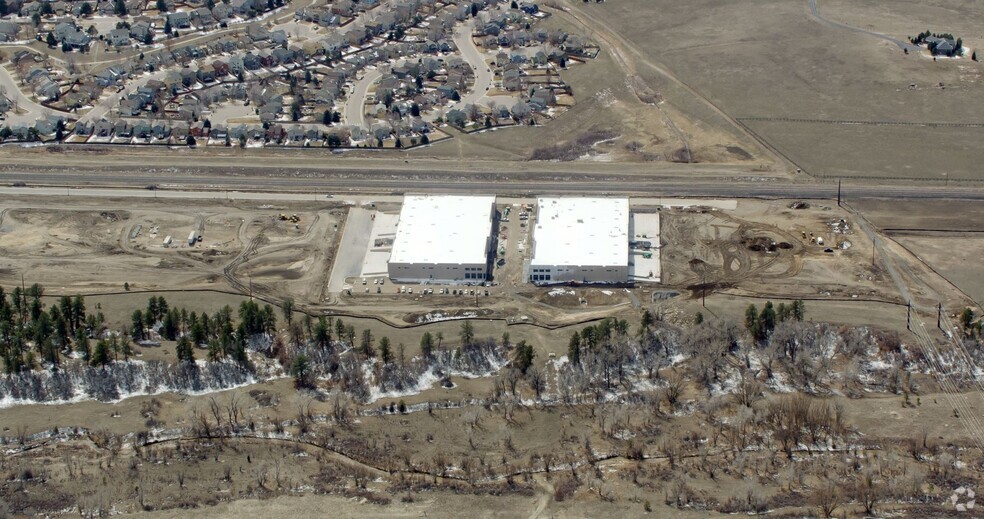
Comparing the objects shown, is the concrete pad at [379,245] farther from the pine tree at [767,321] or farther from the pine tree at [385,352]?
the pine tree at [767,321]

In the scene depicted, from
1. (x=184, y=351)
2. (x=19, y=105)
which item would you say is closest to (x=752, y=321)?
(x=184, y=351)

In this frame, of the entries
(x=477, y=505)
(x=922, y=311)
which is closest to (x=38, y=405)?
(x=477, y=505)

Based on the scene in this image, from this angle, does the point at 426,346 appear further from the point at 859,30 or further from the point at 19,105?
the point at 859,30

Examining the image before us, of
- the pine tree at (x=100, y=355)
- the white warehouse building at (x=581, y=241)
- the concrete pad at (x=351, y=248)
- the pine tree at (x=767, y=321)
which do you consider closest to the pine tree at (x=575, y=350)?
the white warehouse building at (x=581, y=241)

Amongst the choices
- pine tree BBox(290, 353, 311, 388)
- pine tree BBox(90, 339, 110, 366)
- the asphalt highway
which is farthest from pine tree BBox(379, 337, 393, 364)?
the asphalt highway

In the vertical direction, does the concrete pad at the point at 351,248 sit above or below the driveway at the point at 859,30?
below

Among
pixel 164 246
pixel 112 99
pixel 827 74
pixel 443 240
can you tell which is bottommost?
pixel 164 246
